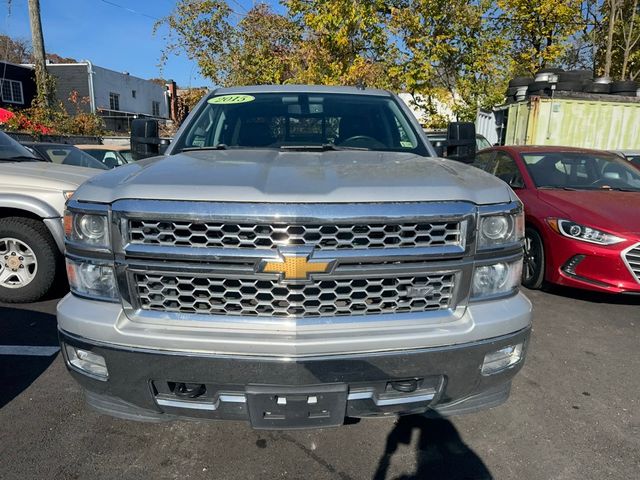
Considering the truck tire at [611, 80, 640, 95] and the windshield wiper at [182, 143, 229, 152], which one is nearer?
the windshield wiper at [182, 143, 229, 152]

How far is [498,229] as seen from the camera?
2061 mm

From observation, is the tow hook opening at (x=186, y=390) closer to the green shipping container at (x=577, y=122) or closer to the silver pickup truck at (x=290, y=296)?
the silver pickup truck at (x=290, y=296)

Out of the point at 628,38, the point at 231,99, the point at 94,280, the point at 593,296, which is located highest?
the point at 628,38

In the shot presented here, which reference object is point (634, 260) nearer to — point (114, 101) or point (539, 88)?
point (539, 88)

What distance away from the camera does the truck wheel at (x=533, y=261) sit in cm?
493

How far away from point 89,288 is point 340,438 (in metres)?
1.51

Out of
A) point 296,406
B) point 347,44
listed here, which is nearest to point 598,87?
point 347,44

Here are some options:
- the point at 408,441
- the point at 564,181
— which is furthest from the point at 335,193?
the point at 564,181

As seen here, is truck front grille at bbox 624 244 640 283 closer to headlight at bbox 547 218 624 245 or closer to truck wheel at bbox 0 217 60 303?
headlight at bbox 547 218 624 245

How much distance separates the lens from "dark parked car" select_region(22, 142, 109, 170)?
690 cm

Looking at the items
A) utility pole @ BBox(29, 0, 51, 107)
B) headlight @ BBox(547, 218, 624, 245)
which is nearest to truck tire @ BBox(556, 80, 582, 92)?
headlight @ BBox(547, 218, 624, 245)

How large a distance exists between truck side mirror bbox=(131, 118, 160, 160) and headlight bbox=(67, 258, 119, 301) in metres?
1.48

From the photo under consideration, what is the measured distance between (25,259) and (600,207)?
5.73 metres

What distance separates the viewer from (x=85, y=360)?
201 centimetres
